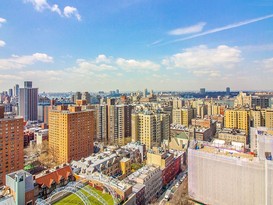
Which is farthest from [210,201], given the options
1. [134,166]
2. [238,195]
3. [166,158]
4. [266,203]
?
[134,166]

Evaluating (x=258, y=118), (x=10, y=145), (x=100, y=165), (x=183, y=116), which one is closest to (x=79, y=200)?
(x=100, y=165)

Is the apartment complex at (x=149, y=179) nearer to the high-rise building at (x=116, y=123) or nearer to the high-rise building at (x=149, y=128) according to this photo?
the high-rise building at (x=149, y=128)

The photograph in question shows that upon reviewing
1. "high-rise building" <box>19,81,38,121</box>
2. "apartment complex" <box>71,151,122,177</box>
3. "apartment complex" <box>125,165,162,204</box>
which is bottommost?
"apartment complex" <box>125,165,162,204</box>

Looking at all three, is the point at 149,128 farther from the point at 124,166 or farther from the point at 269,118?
the point at 269,118

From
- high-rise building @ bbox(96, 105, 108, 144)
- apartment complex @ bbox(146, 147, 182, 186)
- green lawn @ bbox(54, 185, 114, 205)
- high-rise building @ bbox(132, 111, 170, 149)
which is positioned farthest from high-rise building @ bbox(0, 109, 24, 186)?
high-rise building @ bbox(132, 111, 170, 149)

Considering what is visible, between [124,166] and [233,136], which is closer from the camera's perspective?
[124,166]

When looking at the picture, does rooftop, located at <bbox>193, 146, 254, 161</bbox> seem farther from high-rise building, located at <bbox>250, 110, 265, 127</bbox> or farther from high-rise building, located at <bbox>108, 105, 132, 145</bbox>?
high-rise building, located at <bbox>250, 110, 265, 127</bbox>
